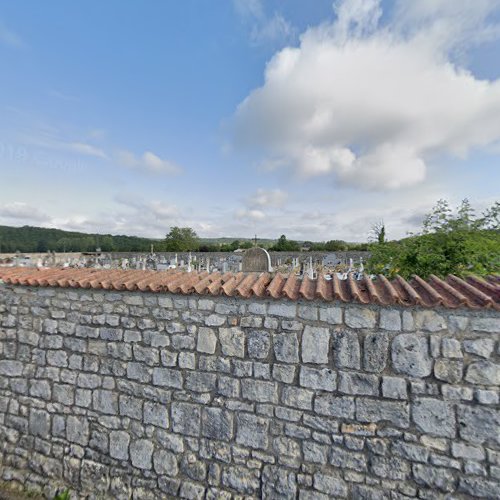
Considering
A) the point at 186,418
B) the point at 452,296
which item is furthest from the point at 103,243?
the point at 452,296

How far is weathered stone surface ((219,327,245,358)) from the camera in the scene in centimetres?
310

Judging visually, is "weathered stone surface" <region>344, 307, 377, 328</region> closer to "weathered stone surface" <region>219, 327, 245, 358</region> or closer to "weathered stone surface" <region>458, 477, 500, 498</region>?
"weathered stone surface" <region>219, 327, 245, 358</region>

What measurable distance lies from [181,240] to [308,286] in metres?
56.7

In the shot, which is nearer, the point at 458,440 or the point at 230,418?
the point at 458,440

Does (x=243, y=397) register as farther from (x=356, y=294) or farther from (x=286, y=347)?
(x=356, y=294)

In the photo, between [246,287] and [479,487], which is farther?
[246,287]

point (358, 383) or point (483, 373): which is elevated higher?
point (483, 373)

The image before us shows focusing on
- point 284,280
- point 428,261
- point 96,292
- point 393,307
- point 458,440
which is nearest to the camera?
point 458,440

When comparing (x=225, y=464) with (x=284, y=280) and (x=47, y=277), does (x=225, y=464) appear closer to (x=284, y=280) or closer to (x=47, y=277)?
(x=284, y=280)

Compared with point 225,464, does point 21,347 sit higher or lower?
higher

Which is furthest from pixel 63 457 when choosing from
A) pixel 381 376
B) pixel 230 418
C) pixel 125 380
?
pixel 381 376

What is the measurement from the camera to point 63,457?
3777mm

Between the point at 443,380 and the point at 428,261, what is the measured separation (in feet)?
11.4

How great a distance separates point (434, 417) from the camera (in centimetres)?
254
